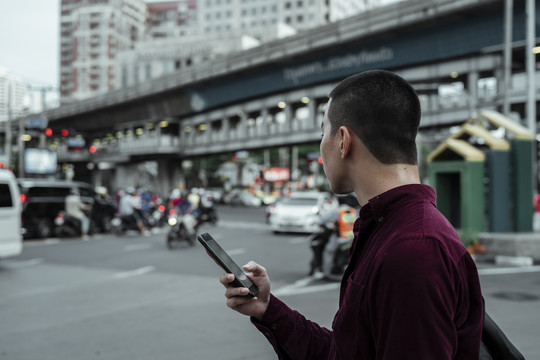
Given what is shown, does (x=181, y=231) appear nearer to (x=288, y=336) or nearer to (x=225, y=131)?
(x=288, y=336)

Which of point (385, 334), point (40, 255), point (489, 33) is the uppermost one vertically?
point (489, 33)

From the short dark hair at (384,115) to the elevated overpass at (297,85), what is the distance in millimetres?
11202

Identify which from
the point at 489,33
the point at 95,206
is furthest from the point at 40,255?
the point at 489,33

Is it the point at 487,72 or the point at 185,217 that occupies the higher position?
the point at 487,72

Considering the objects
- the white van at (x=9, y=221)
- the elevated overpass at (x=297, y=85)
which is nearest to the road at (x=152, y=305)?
the white van at (x=9, y=221)

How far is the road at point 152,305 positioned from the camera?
216 inches

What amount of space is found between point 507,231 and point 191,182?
71480 mm

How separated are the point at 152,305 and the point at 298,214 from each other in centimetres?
1146

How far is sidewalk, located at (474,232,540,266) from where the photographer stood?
36.6ft

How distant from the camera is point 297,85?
38.9m

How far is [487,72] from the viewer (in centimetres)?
3052

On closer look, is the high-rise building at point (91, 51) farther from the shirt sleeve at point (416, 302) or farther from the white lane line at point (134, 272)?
the shirt sleeve at point (416, 302)

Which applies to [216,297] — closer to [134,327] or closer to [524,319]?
[134,327]

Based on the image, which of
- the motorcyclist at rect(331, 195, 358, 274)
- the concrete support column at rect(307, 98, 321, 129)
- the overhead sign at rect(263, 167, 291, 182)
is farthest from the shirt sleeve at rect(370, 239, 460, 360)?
the overhead sign at rect(263, 167, 291, 182)
